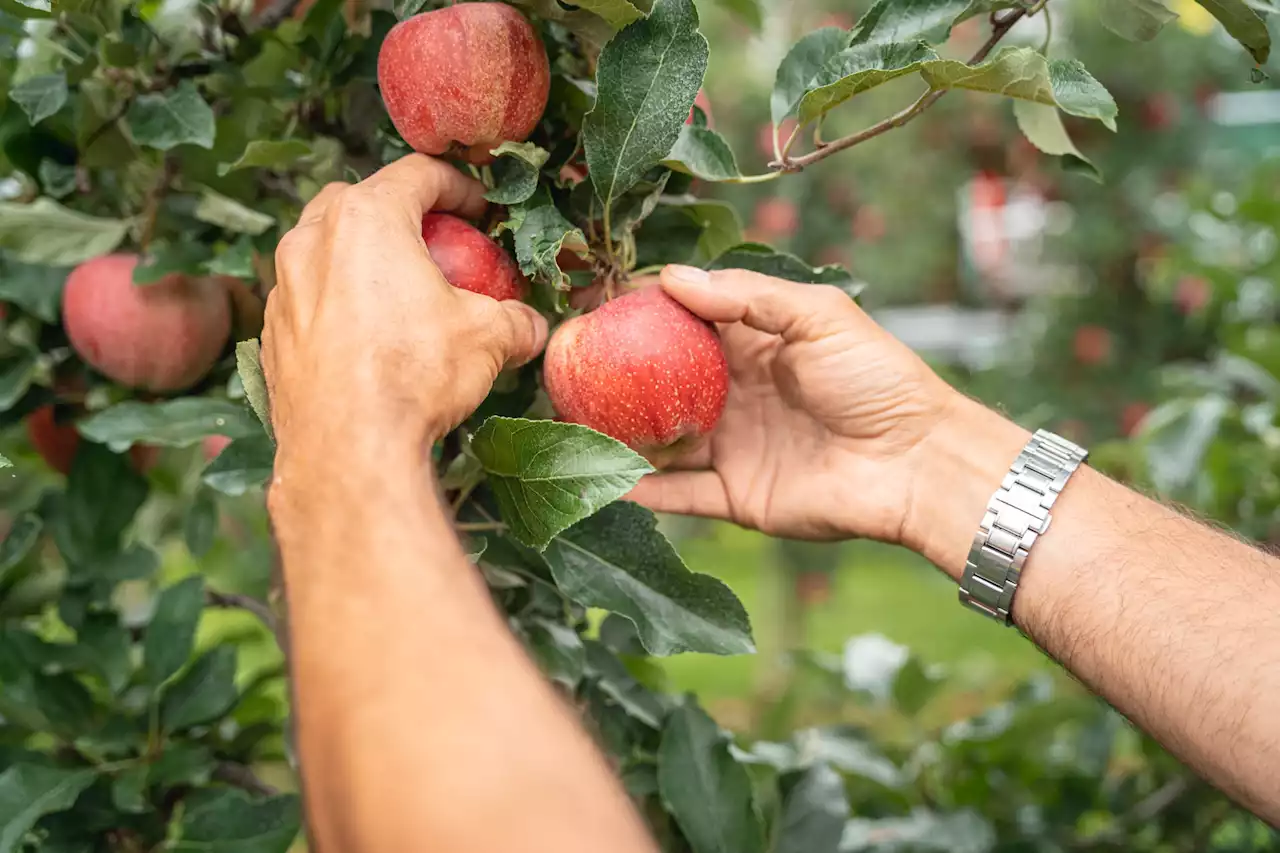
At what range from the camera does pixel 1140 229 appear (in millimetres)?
3250

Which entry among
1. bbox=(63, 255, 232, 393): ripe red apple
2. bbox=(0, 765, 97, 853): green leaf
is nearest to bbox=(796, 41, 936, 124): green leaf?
bbox=(63, 255, 232, 393): ripe red apple

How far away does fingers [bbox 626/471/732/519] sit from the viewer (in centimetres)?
107

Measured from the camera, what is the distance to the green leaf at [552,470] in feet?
2.21

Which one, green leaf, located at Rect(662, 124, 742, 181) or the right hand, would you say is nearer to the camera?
green leaf, located at Rect(662, 124, 742, 181)

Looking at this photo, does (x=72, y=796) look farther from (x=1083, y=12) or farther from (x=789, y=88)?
(x=1083, y=12)

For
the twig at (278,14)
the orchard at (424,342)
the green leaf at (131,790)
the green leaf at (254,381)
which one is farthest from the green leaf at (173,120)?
the green leaf at (131,790)

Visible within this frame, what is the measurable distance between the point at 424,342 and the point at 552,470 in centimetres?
11

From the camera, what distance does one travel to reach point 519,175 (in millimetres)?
811

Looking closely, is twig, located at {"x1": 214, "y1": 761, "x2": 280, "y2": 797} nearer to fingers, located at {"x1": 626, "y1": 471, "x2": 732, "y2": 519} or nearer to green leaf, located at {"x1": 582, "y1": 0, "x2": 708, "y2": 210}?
fingers, located at {"x1": 626, "y1": 471, "x2": 732, "y2": 519}

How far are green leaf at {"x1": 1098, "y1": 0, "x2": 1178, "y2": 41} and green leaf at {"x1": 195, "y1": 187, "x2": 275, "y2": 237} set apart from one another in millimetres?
725

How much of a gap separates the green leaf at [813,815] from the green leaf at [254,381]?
673 mm

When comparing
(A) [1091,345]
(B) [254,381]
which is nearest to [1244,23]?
(B) [254,381]

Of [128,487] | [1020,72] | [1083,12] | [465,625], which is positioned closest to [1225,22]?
[1020,72]

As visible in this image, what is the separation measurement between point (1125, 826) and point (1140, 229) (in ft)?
7.21
